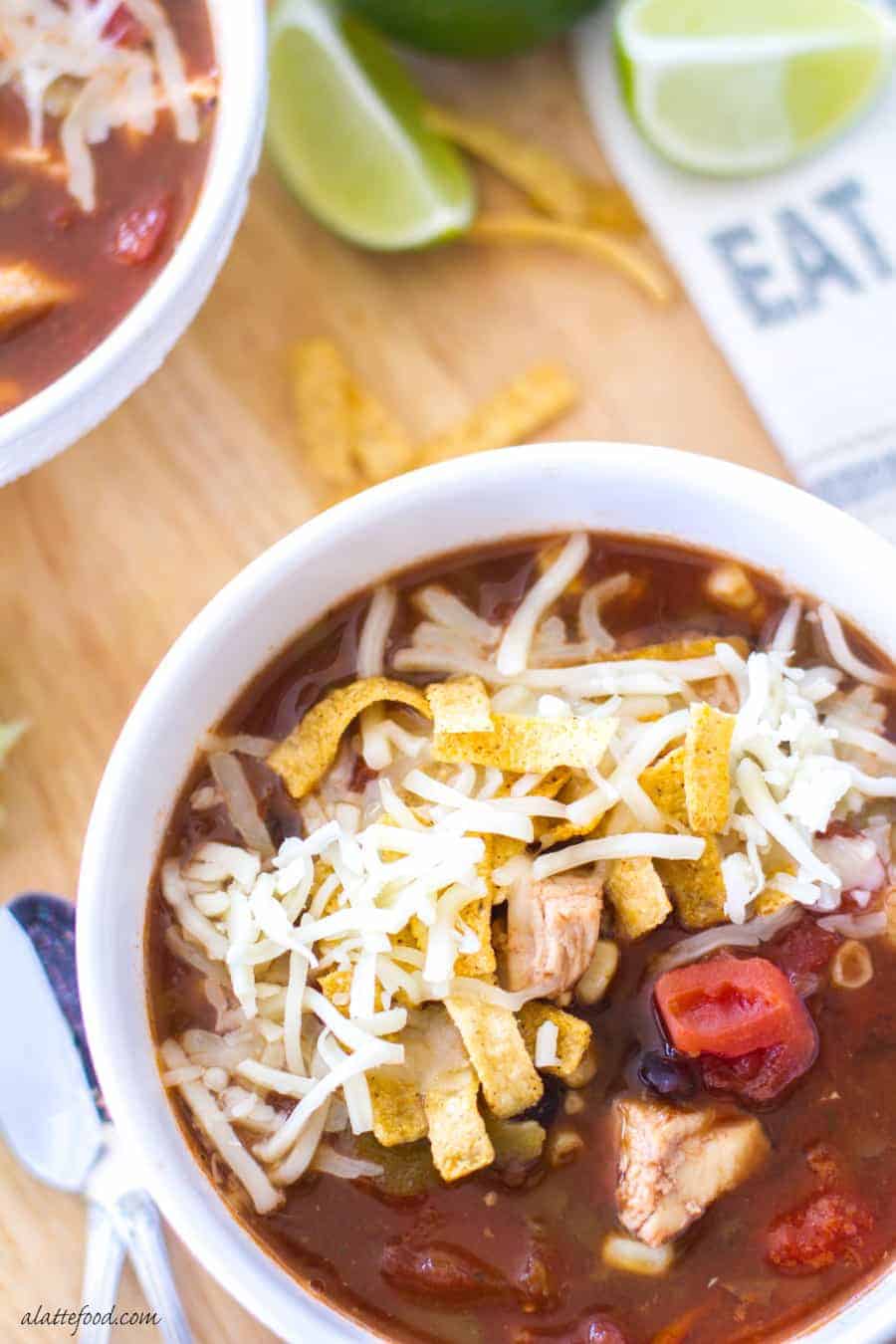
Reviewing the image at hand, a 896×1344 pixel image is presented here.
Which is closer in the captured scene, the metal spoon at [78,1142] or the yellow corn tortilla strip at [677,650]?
the yellow corn tortilla strip at [677,650]

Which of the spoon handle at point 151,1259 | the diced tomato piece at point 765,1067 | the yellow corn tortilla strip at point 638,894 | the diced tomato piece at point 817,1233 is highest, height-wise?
the yellow corn tortilla strip at point 638,894

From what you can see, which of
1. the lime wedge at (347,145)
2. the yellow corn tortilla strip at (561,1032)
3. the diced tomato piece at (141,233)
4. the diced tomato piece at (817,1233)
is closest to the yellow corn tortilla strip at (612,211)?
the lime wedge at (347,145)

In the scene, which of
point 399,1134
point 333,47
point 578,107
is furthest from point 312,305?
point 399,1134

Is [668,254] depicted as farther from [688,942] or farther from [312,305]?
[688,942]

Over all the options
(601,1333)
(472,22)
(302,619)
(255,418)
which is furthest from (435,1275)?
(472,22)

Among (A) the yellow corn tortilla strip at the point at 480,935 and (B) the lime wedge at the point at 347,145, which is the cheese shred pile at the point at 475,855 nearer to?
(A) the yellow corn tortilla strip at the point at 480,935
